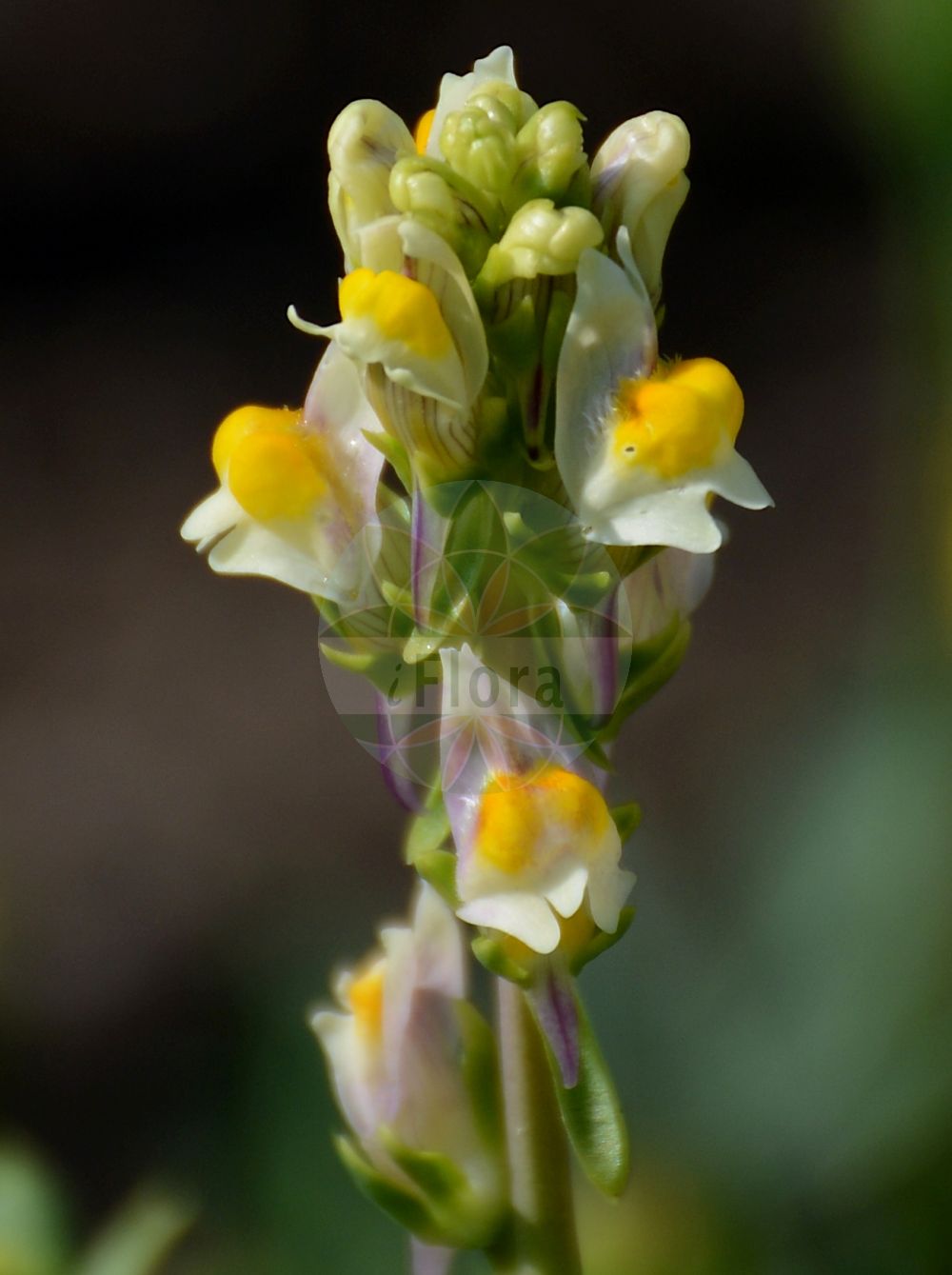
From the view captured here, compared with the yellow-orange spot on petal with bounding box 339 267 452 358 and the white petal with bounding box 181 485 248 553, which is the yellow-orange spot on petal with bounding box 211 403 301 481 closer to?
the white petal with bounding box 181 485 248 553

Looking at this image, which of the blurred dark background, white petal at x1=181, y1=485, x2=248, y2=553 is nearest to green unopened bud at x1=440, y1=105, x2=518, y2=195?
white petal at x1=181, y1=485, x2=248, y2=553

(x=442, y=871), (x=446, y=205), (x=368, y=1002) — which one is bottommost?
(x=368, y=1002)

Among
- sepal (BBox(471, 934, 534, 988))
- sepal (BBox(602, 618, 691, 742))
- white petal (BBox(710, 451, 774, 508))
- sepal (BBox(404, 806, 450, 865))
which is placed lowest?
sepal (BBox(471, 934, 534, 988))

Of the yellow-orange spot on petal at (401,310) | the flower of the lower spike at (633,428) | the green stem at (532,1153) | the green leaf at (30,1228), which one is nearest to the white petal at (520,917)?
the green stem at (532,1153)

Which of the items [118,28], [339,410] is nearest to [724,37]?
[118,28]

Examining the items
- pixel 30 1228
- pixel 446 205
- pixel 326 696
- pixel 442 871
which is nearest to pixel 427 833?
pixel 442 871

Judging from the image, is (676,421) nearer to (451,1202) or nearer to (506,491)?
(506,491)
